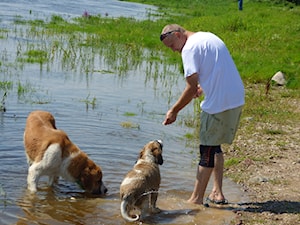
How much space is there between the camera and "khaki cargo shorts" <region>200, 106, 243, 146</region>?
6.40m

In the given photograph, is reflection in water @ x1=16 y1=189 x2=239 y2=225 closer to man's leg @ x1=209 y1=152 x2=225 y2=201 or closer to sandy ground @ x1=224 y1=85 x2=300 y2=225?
man's leg @ x1=209 y1=152 x2=225 y2=201

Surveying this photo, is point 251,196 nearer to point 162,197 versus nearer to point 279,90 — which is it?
point 162,197

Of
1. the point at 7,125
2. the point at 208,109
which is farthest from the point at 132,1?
the point at 208,109

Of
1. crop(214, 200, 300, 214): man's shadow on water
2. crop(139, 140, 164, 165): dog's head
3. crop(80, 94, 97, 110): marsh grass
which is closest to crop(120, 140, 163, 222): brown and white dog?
crop(139, 140, 164, 165): dog's head

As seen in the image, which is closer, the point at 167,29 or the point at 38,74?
the point at 167,29

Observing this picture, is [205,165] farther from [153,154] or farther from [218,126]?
[153,154]

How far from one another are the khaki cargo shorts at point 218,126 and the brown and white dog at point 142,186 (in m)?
0.61

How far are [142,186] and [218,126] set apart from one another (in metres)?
1.10

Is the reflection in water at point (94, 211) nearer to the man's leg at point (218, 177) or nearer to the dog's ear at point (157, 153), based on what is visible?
the man's leg at point (218, 177)

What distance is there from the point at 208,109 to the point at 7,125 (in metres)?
4.65

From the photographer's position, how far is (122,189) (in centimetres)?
618

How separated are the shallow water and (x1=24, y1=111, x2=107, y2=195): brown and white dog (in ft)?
0.60

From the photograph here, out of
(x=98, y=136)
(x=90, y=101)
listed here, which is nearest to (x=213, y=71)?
(x=98, y=136)

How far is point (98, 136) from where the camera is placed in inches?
390
